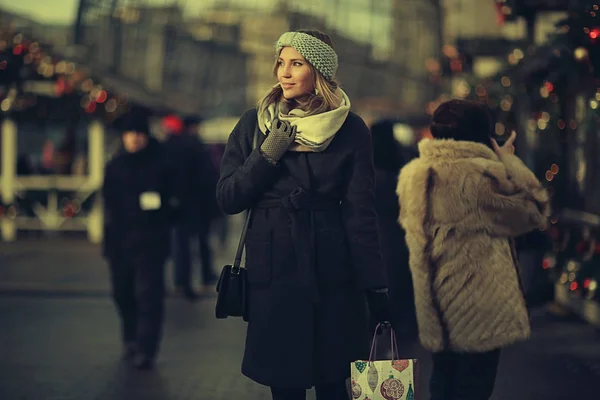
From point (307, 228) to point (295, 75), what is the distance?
0.55 m

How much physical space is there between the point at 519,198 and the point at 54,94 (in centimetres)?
1599

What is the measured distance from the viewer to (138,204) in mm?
8328

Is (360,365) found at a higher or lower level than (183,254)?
higher

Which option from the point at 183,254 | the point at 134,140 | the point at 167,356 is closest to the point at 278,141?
the point at 134,140

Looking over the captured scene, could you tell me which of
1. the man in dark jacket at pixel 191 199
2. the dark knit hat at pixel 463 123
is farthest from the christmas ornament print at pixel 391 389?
the man in dark jacket at pixel 191 199

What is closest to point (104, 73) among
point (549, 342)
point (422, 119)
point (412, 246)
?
point (549, 342)

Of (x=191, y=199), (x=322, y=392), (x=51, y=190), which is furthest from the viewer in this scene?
(x=51, y=190)

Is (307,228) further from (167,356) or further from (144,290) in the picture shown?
(167,356)

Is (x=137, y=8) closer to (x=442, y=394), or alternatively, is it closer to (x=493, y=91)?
(x=493, y=91)

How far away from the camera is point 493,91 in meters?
13.4

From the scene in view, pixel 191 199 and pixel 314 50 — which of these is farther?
pixel 191 199

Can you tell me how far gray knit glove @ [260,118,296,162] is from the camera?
4371 mm

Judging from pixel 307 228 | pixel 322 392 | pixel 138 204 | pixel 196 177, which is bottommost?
pixel 322 392

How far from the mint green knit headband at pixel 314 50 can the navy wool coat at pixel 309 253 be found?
21 centimetres
